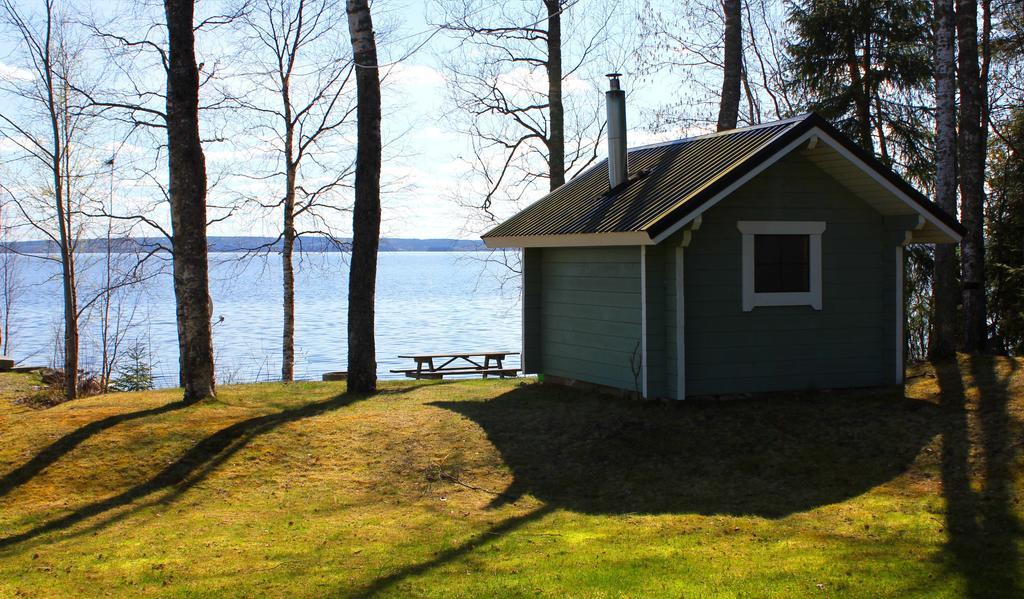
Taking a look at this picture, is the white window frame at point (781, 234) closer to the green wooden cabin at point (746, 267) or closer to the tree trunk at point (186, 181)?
the green wooden cabin at point (746, 267)

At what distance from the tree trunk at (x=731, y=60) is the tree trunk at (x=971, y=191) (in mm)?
4117

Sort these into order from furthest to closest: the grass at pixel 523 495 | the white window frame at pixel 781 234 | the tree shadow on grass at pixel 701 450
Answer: the white window frame at pixel 781 234 → the tree shadow on grass at pixel 701 450 → the grass at pixel 523 495

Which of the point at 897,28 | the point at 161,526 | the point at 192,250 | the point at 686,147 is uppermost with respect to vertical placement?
the point at 897,28

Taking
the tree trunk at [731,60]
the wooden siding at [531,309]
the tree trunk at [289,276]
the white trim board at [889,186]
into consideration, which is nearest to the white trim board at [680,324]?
the white trim board at [889,186]

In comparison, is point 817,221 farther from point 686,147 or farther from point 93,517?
point 93,517

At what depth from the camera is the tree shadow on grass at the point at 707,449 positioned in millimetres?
8984

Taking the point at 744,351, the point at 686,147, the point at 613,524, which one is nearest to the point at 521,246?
the point at 686,147

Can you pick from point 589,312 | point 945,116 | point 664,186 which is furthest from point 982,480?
point 945,116

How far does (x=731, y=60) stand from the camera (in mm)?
18438

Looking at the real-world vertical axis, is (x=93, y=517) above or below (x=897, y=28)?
below

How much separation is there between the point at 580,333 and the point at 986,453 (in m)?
5.78

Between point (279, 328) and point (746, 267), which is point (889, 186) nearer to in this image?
point (746, 267)

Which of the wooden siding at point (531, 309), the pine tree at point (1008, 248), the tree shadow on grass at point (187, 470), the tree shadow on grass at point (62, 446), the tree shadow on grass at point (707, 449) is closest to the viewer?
the tree shadow on grass at point (187, 470)

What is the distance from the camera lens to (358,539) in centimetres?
757
